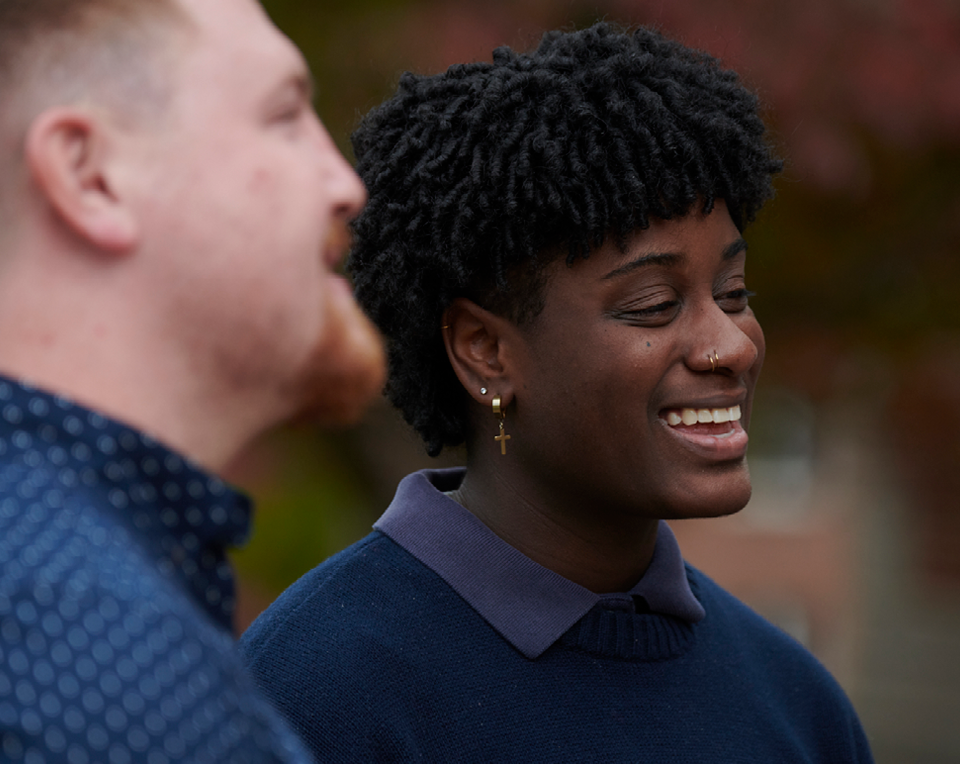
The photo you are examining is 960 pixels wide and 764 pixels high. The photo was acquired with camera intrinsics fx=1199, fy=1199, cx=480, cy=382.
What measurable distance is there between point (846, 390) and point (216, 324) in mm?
6785

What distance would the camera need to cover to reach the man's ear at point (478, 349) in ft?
7.50

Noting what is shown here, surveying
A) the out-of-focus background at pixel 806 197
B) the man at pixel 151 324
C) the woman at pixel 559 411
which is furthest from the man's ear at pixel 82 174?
the out-of-focus background at pixel 806 197

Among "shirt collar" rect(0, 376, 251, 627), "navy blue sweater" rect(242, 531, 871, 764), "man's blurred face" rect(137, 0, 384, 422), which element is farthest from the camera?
"navy blue sweater" rect(242, 531, 871, 764)

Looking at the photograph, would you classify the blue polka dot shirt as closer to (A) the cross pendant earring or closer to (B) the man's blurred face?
(B) the man's blurred face

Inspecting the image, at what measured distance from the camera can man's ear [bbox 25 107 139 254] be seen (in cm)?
126

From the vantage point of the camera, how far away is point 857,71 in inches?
200

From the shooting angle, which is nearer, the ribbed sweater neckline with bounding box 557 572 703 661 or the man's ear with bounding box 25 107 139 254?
the man's ear with bounding box 25 107 139 254

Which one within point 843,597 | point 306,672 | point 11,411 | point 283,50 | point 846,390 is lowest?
point 306,672

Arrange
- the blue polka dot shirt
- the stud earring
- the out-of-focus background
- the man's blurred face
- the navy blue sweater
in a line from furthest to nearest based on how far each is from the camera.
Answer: the out-of-focus background, the stud earring, the navy blue sweater, the man's blurred face, the blue polka dot shirt

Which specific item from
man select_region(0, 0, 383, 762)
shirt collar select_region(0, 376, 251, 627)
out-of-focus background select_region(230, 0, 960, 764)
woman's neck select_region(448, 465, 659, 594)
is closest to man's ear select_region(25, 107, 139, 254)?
man select_region(0, 0, 383, 762)

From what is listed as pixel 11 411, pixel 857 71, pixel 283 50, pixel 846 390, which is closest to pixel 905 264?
pixel 857 71

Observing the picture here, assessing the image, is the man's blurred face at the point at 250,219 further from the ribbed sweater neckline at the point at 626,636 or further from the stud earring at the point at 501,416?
the ribbed sweater neckline at the point at 626,636

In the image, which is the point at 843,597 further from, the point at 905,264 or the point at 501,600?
the point at 501,600

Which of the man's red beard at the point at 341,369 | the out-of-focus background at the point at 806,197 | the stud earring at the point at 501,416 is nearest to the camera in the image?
the man's red beard at the point at 341,369
